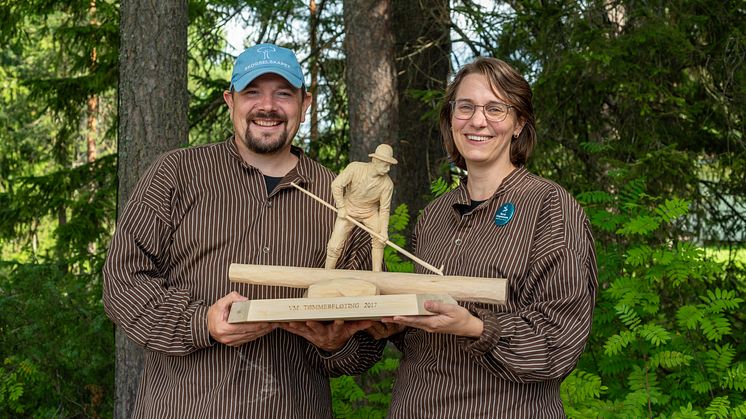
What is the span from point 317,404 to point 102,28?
20.5 feet

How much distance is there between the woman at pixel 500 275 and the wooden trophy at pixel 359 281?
8cm

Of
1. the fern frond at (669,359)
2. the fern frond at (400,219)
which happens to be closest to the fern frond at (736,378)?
the fern frond at (669,359)

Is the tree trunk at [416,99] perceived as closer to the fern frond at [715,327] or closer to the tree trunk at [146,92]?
the tree trunk at [146,92]

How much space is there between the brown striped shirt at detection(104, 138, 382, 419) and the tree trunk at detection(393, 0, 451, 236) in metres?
5.80

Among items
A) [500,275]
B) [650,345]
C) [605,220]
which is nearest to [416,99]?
[605,220]

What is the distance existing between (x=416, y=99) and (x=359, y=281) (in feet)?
Result: 22.0

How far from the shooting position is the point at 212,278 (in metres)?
3.30

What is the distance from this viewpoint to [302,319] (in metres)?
2.88

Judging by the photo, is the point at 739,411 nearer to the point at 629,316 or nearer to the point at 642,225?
the point at 629,316

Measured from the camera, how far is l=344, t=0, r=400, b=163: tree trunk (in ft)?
25.2

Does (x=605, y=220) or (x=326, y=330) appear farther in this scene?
(x=605, y=220)

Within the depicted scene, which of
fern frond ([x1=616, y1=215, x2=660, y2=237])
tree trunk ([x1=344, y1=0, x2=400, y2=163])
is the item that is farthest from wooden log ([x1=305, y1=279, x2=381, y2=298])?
tree trunk ([x1=344, y1=0, x2=400, y2=163])

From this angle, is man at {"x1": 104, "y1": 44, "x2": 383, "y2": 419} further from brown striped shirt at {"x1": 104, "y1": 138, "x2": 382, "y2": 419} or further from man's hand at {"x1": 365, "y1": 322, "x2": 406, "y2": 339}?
man's hand at {"x1": 365, "y1": 322, "x2": 406, "y2": 339}

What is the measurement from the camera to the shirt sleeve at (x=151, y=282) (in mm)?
3113
